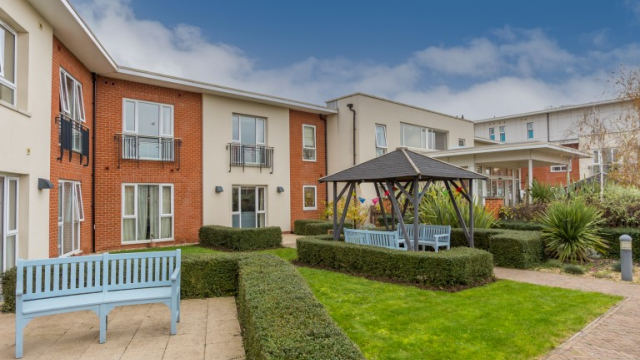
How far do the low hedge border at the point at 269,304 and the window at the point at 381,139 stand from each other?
43.8ft

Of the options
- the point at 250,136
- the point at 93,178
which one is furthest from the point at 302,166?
the point at 93,178

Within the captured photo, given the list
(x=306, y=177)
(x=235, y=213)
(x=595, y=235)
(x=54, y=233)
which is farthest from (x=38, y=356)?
(x=306, y=177)

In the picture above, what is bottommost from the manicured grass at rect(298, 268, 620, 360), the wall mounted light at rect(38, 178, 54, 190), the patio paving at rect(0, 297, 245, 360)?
the manicured grass at rect(298, 268, 620, 360)

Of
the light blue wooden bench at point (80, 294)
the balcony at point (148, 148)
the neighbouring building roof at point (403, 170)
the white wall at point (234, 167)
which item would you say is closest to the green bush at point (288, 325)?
the light blue wooden bench at point (80, 294)

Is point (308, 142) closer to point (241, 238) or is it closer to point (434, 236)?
point (241, 238)

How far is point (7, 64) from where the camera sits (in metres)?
7.34

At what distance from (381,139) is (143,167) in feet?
37.5

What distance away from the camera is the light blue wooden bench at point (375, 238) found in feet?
30.6

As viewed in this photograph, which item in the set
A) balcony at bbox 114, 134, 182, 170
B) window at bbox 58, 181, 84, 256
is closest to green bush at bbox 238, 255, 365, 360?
window at bbox 58, 181, 84, 256

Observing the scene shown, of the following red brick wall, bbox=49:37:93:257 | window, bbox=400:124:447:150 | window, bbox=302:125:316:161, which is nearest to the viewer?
red brick wall, bbox=49:37:93:257

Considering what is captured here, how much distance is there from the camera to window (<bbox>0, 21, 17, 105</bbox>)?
23.3 ft

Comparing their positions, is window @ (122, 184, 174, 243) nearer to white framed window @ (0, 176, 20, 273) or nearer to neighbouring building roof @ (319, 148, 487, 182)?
white framed window @ (0, 176, 20, 273)

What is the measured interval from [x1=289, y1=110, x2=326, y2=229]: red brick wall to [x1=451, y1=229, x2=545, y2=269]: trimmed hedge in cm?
878

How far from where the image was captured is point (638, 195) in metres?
12.2
